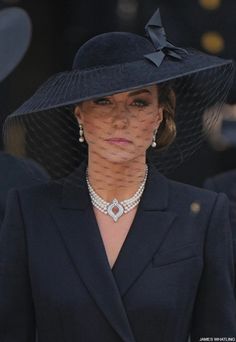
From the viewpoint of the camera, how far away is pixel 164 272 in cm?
194

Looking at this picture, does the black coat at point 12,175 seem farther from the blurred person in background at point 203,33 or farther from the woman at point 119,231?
the woman at point 119,231

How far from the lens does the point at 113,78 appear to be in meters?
1.82

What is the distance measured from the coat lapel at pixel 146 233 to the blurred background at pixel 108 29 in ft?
2.19

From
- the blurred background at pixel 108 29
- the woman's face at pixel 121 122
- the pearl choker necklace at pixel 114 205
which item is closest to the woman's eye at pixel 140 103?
the woman's face at pixel 121 122

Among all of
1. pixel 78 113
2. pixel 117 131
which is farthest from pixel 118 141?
pixel 78 113

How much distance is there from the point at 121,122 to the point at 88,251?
1.07 feet

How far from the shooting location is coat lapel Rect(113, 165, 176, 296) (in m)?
1.94

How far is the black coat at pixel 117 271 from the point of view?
75.3 inches

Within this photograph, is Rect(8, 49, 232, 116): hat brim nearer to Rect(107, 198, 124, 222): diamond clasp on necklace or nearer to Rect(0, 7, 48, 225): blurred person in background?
Rect(107, 198, 124, 222): diamond clasp on necklace

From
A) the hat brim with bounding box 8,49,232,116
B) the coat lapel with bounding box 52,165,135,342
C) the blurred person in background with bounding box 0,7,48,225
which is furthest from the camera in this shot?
the blurred person in background with bounding box 0,7,48,225

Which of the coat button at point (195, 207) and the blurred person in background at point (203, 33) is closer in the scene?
the coat button at point (195, 207)

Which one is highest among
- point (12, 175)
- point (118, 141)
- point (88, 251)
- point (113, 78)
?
point (113, 78)

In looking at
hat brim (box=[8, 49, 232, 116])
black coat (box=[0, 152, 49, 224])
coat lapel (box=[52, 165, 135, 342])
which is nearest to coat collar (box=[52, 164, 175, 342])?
coat lapel (box=[52, 165, 135, 342])

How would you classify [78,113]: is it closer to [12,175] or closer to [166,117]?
[166,117]
